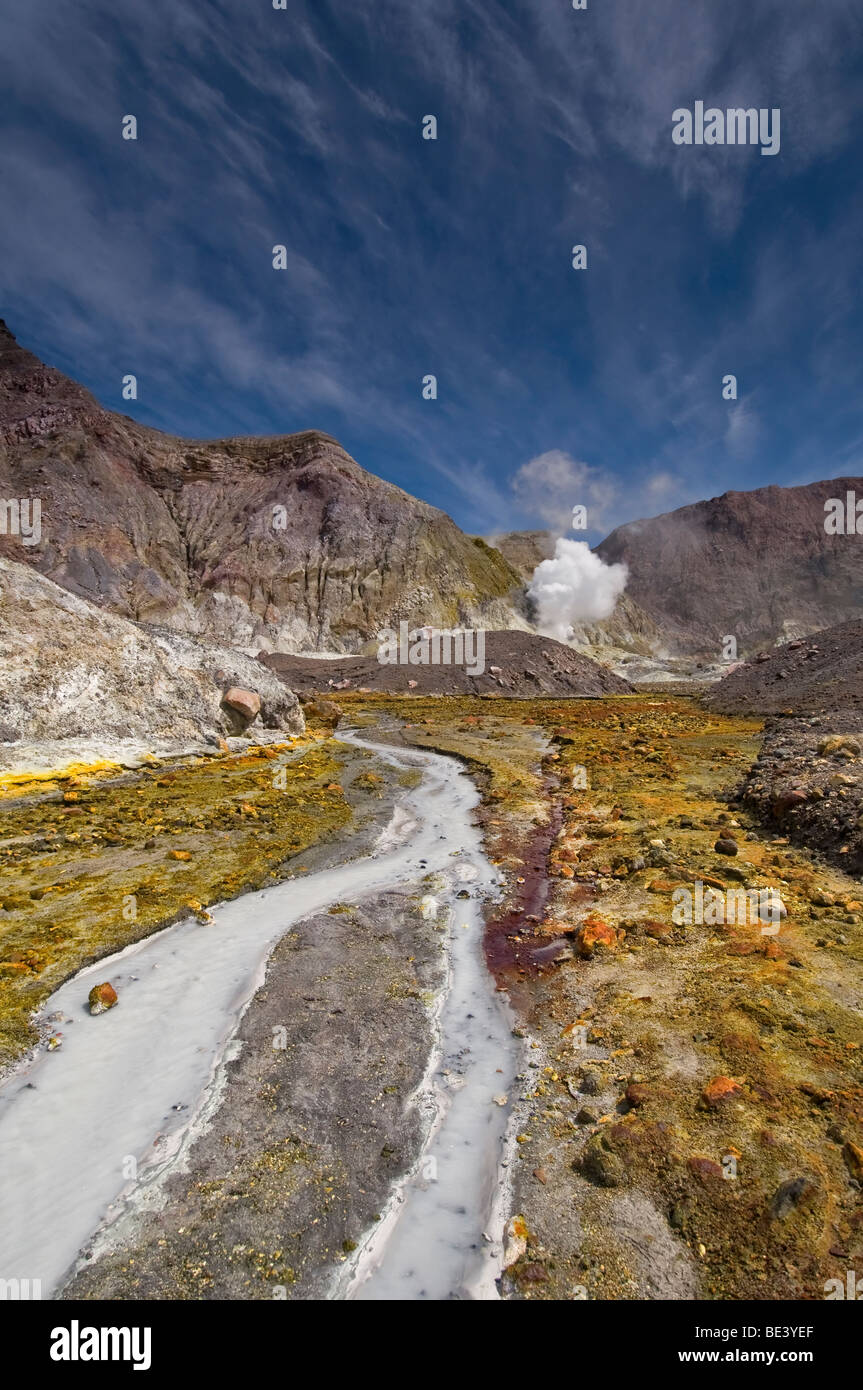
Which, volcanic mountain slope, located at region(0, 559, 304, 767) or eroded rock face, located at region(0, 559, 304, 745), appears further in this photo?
eroded rock face, located at region(0, 559, 304, 745)

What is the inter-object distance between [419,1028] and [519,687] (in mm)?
63382

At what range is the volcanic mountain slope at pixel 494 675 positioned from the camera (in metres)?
69.1

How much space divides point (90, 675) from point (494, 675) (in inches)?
2050

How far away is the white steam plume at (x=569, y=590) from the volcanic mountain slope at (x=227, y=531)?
41.2ft

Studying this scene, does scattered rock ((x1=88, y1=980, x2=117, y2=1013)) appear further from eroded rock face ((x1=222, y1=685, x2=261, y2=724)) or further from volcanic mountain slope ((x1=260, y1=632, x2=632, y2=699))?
volcanic mountain slope ((x1=260, y1=632, x2=632, y2=699))

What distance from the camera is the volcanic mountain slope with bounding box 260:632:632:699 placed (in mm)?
69062

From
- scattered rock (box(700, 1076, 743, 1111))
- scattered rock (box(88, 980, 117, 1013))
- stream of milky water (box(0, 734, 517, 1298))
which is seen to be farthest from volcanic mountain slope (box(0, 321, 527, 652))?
scattered rock (box(700, 1076, 743, 1111))

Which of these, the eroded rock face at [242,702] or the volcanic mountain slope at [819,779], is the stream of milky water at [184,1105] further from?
the eroded rock face at [242,702]

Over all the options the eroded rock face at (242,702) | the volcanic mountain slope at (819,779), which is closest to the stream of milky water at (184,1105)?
the volcanic mountain slope at (819,779)

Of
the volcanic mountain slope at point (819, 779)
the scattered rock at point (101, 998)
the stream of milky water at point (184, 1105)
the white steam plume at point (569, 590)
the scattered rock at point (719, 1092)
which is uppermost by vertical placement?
the white steam plume at point (569, 590)

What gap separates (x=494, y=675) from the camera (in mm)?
70125

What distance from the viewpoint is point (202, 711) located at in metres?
26.4

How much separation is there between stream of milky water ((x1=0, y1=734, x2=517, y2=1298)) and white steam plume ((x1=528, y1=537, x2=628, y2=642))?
417 ft
